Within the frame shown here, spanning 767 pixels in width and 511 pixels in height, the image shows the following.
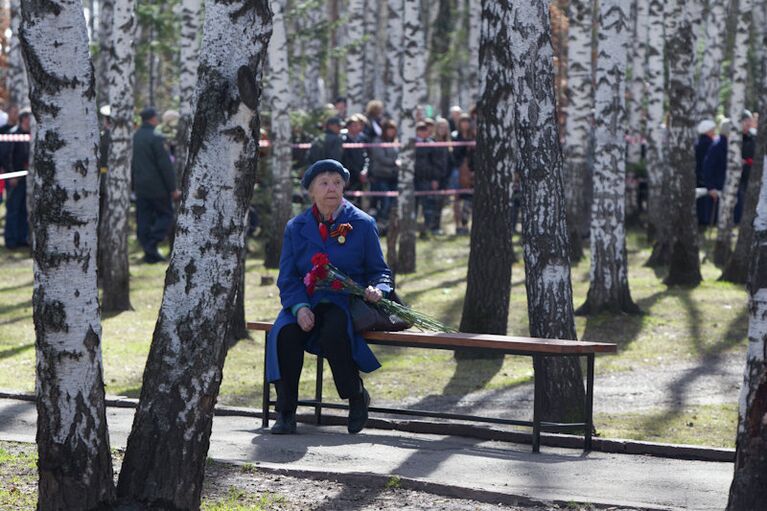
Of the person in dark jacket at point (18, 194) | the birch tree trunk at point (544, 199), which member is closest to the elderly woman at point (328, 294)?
the birch tree trunk at point (544, 199)

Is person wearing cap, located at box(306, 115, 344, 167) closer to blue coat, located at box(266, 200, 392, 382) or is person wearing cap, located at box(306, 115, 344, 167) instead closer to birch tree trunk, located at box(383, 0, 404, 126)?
birch tree trunk, located at box(383, 0, 404, 126)

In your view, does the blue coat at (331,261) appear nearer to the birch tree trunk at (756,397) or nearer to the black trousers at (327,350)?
the black trousers at (327,350)

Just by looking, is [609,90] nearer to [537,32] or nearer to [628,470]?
[537,32]

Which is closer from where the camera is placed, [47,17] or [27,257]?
[47,17]

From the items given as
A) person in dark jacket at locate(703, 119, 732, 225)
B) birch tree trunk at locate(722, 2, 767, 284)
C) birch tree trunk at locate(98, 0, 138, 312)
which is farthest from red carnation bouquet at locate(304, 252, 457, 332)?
person in dark jacket at locate(703, 119, 732, 225)

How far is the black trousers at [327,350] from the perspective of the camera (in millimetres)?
8477

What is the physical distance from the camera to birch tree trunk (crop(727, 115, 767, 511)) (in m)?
5.30

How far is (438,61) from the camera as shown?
44.0m

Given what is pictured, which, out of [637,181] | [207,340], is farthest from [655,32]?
[207,340]

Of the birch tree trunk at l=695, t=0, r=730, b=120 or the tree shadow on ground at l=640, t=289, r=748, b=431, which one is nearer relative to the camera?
the tree shadow on ground at l=640, t=289, r=748, b=431

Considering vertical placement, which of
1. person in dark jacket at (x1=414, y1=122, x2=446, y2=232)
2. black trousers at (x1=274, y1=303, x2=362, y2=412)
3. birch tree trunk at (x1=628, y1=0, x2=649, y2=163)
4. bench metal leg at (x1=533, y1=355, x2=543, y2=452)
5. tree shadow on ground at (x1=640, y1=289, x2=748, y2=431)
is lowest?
tree shadow on ground at (x1=640, y1=289, x2=748, y2=431)

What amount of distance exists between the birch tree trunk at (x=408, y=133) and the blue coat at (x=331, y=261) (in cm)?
975

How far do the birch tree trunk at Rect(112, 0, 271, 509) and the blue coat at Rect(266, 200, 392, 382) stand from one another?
2.67 meters

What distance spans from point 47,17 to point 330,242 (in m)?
3.34
